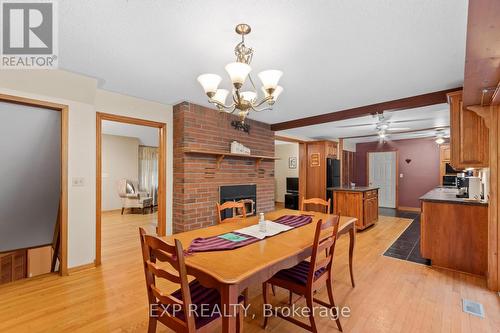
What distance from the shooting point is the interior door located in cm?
736

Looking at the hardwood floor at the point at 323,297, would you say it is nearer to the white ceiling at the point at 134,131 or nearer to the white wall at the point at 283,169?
the white ceiling at the point at 134,131

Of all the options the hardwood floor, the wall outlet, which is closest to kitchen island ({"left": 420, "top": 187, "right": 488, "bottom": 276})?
the hardwood floor

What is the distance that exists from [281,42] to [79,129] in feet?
8.11

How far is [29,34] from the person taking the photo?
5.98ft

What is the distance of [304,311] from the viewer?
2.05m

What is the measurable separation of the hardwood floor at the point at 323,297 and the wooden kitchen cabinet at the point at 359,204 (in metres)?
1.32

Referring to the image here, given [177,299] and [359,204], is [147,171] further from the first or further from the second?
[177,299]

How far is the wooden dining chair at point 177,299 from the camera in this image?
3.82ft

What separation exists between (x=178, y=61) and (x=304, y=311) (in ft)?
8.37

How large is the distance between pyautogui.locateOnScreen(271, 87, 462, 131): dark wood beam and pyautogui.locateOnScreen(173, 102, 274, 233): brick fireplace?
1.19m

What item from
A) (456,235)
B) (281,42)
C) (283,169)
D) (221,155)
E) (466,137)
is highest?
(281,42)

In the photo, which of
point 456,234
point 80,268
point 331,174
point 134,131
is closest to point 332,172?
point 331,174

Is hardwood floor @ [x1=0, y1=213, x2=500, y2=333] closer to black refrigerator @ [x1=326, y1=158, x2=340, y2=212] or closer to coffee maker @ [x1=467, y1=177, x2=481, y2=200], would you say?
coffee maker @ [x1=467, y1=177, x2=481, y2=200]

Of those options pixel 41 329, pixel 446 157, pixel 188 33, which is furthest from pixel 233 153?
pixel 446 157
